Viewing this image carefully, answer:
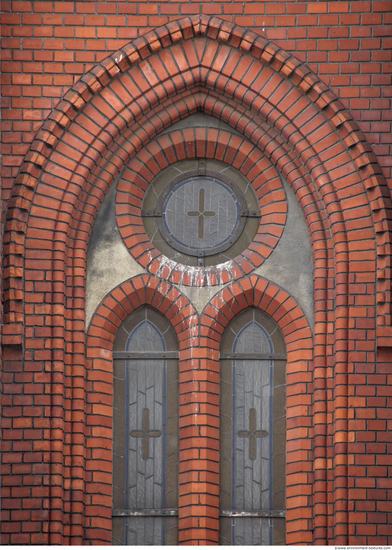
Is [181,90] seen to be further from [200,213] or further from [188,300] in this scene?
[188,300]

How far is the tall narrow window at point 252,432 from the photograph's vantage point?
328 inches

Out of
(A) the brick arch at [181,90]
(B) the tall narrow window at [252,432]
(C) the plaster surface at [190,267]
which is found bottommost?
(B) the tall narrow window at [252,432]

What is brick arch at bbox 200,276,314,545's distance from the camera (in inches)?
324

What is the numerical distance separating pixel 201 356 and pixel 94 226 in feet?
4.37

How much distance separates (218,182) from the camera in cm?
887

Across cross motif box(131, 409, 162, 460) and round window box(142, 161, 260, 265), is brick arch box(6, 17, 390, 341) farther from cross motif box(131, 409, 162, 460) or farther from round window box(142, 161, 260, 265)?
cross motif box(131, 409, 162, 460)

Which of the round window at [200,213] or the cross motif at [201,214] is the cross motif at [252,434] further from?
the cross motif at [201,214]

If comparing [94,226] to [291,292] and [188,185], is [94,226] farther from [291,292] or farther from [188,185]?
[291,292]

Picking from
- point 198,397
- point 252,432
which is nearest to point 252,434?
point 252,432

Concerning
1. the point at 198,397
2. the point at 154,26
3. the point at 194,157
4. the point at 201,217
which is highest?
the point at 154,26

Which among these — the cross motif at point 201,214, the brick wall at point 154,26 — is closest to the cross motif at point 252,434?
the cross motif at point 201,214

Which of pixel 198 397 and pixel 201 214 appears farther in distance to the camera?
pixel 201 214

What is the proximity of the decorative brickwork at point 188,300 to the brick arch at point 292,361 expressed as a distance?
1cm

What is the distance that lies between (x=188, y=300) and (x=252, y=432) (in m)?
1.14
